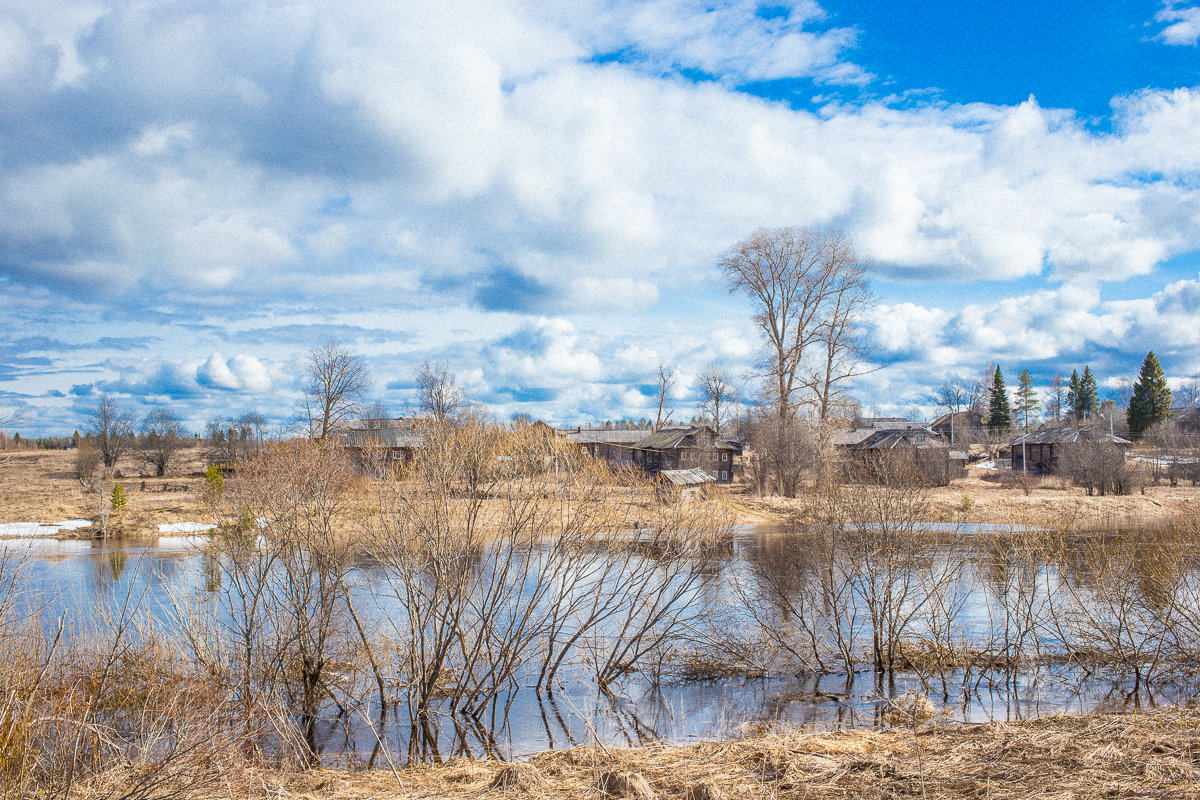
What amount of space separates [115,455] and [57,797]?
76.5 m

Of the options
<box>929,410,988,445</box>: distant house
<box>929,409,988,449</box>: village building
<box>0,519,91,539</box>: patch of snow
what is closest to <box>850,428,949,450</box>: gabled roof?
<box>929,409,988,449</box>: village building

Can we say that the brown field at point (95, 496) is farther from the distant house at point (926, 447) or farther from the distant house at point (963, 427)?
the distant house at point (963, 427)

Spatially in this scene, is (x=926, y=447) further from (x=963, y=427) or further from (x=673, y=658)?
(x=673, y=658)

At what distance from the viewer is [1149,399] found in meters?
76.5

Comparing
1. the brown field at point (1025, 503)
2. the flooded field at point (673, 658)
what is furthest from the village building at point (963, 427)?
the flooded field at point (673, 658)

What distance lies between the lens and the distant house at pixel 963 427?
273ft

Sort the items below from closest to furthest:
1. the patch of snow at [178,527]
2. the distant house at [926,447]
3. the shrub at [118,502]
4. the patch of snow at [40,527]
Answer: the patch of snow at [40,527] → the patch of snow at [178,527] → the shrub at [118,502] → the distant house at [926,447]

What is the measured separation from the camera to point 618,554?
14.7 meters

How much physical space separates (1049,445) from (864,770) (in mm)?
63065

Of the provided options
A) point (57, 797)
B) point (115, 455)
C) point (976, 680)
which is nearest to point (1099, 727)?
point (976, 680)

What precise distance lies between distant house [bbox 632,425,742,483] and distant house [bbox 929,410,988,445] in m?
29.9

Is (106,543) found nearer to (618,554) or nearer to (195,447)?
(618,554)

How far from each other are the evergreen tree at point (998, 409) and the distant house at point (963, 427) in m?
1.24

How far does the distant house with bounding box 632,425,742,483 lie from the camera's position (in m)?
57.5
